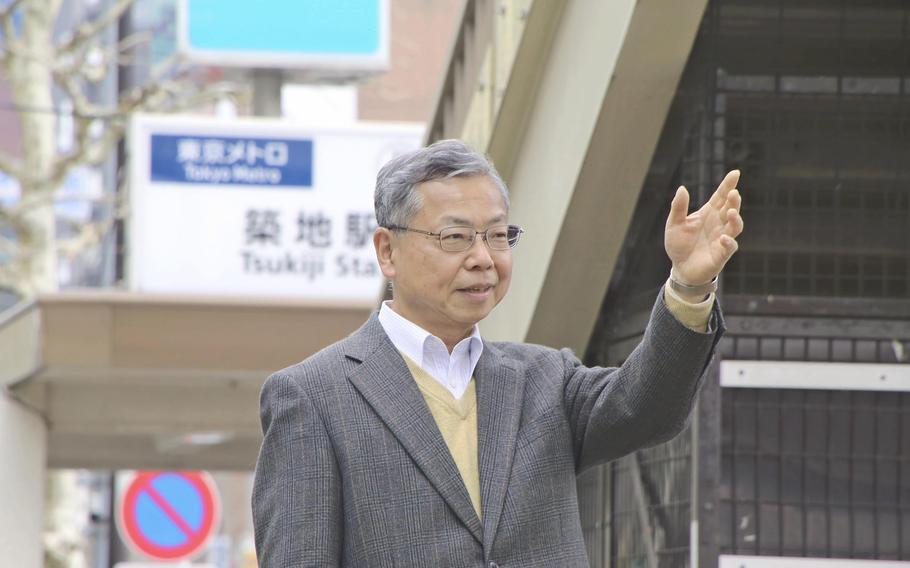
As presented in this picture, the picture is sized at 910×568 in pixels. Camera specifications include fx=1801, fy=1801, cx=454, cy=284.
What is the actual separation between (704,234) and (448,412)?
2.05 feet

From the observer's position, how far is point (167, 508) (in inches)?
580

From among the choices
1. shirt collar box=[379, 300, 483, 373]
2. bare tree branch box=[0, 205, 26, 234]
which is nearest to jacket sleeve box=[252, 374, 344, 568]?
shirt collar box=[379, 300, 483, 373]

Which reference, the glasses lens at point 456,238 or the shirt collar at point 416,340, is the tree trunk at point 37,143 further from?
the glasses lens at point 456,238

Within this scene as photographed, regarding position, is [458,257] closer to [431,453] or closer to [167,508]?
[431,453]

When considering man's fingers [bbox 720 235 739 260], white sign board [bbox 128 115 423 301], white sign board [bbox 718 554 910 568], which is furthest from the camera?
white sign board [bbox 128 115 423 301]

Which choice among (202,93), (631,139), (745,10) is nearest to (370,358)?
(631,139)

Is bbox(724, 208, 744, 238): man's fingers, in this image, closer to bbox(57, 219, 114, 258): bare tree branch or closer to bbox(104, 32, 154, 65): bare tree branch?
bbox(104, 32, 154, 65): bare tree branch

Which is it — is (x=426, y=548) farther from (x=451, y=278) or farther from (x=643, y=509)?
(x=643, y=509)

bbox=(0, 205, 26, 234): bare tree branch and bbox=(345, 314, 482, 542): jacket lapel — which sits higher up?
bbox=(0, 205, 26, 234): bare tree branch

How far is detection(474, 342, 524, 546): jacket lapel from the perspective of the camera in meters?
3.35

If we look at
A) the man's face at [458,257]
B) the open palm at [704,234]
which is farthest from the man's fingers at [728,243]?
the man's face at [458,257]

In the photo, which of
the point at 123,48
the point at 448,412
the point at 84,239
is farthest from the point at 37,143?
the point at 448,412

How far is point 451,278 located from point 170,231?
1008cm

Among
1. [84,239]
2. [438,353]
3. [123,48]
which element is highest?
[123,48]
